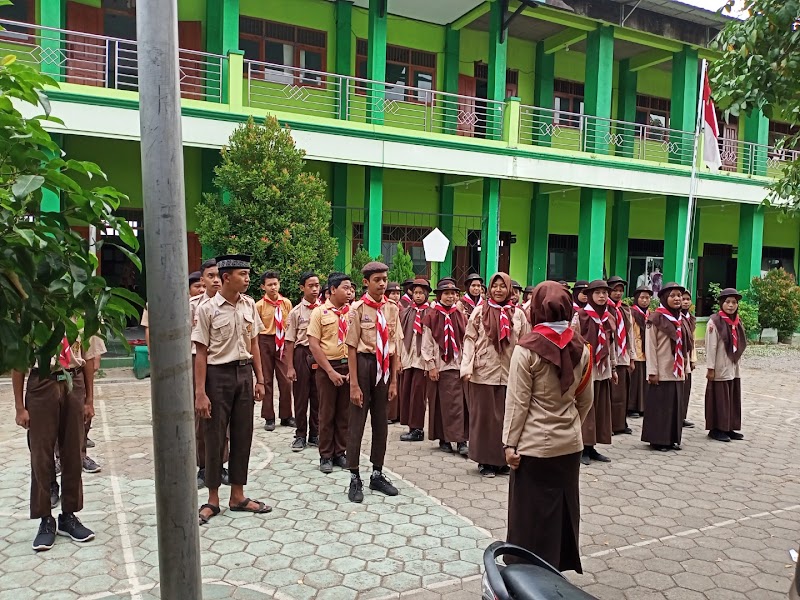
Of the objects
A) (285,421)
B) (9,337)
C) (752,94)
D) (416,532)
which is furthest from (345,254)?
(9,337)

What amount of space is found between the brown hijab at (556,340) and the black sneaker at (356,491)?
2146 millimetres

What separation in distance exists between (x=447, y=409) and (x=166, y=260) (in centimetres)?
531

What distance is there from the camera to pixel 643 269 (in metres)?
18.6

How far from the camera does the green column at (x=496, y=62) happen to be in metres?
14.0

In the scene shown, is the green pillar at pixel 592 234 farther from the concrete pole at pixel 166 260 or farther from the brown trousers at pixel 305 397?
the concrete pole at pixel 166 260

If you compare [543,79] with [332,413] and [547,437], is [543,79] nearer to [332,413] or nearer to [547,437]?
[332,413]

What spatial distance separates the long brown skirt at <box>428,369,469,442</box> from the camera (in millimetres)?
6691

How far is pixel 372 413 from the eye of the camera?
5.31 m

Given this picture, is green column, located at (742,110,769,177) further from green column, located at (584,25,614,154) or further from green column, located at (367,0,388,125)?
green column, located at (367,0,388,125)

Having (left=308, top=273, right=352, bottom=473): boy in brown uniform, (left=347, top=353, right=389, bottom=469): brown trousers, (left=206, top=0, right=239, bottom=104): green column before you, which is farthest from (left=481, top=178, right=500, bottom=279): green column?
(left=347, top=353, right=389, bottom=469): brown trousers

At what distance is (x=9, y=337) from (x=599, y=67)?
15.7 m

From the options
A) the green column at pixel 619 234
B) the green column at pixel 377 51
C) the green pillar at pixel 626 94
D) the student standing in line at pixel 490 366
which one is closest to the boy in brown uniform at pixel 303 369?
the student standing in line at pixel 490 366

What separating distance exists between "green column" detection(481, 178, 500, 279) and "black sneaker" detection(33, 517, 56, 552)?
11.0 metres

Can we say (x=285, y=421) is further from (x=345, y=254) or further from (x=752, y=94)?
(x=345, y=254)
